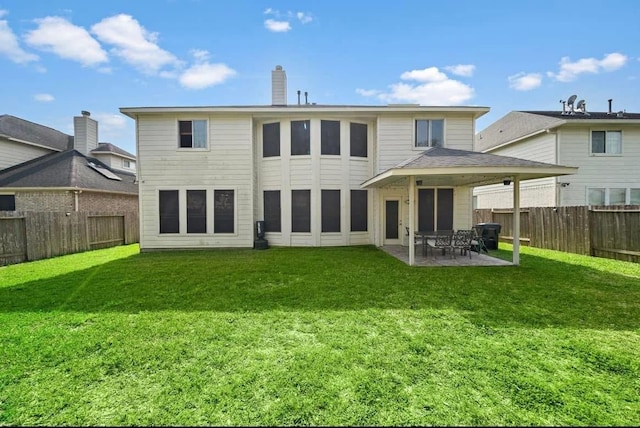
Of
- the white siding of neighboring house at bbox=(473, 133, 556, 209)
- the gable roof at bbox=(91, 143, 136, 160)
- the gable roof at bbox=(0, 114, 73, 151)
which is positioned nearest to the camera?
the white siding of neighboring house at bbox=(473, 133, 556, 209)

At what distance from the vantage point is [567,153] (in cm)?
1380

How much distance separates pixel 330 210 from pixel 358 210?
3.88 ft

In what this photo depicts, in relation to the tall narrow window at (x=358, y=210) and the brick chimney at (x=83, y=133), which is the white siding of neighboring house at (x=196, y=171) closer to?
the tall narrow window at (x=358, y=210)

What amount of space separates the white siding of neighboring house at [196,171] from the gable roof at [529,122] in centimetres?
1393

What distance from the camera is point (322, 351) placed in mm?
3510

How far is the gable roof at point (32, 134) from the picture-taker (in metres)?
17.2

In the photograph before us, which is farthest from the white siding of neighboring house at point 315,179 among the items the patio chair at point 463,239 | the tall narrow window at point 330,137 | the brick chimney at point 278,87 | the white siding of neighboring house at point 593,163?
the white siding of neighboring house at point 593,163

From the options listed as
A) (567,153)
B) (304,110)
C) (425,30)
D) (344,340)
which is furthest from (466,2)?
(344,340)

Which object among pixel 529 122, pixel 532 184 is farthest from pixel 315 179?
pixel 529 122

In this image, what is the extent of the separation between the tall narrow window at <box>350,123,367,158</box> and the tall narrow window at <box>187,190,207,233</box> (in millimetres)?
6327

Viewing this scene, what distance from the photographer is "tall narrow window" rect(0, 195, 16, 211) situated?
46.1 feet

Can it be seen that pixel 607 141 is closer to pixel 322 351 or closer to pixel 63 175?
pixel 322 351

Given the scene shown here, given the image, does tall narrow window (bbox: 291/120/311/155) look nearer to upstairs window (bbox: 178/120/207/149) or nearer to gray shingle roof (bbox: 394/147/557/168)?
upstairs window (bbox: 178/120/207/149)

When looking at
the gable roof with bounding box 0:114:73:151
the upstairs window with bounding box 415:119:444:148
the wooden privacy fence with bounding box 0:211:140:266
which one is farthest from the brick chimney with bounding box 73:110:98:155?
the upstairs window with bounding box 415:119:444:148
